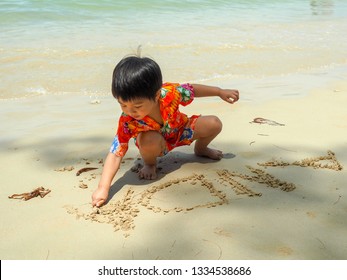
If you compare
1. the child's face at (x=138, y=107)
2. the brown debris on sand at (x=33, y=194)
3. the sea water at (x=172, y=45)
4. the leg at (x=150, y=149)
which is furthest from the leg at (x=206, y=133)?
the sea water at (x=172, y=45)

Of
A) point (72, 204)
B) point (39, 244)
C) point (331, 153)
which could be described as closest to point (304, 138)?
point (331, 153)

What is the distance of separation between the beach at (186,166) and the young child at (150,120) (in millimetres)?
90

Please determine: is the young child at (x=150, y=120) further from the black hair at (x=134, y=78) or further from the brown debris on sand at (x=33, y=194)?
the brown debris on sand at (x=33, y=194)

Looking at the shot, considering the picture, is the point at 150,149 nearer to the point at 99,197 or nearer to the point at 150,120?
the point at 150,120

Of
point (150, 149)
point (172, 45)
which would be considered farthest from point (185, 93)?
point (172, 45)

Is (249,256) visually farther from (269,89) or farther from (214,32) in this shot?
(214,32)

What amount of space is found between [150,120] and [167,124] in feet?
0.34

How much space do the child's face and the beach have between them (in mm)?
382

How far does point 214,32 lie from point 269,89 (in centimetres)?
350

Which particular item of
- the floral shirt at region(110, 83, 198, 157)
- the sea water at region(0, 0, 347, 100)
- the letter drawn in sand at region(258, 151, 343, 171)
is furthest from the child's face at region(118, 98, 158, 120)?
the sea water at region(0, 0, 347, 100)

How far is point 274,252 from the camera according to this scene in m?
1.60

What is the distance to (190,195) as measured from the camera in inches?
82.4

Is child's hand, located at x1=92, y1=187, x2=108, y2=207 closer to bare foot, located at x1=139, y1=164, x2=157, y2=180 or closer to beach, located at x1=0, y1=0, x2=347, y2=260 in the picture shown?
beach, located at x1=0, y1=0, x2=347, y2=260

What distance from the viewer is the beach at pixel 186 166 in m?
1.71
